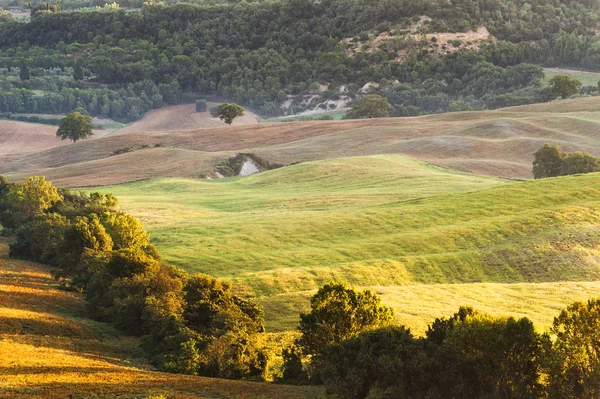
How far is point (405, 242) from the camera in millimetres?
70125

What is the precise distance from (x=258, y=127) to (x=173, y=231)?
8710 centimetres

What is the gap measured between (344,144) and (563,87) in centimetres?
7067

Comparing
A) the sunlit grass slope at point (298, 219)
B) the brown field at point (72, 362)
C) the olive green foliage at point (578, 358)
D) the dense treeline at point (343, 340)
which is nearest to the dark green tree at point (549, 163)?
the sunlit grass slope at point (298, 219)

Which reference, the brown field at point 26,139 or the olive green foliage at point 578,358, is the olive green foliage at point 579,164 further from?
the brown field at point 26,139

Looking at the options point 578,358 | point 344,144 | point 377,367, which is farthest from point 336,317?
point 344,144

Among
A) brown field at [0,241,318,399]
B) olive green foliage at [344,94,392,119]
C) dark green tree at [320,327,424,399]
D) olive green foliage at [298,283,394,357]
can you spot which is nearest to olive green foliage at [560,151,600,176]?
brown field at [0,241,318,399]

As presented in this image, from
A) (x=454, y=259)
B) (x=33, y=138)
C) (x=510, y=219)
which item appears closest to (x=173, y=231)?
(x=454, y=259)

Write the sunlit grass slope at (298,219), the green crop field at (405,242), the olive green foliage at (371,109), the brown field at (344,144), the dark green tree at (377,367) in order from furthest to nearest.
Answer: the olive green foliage at (371,109)
the brown field at (344,144)
the sunlit grass slope at (298,219)
the green crop field at (405,242)
the dark green tree at (377,367)

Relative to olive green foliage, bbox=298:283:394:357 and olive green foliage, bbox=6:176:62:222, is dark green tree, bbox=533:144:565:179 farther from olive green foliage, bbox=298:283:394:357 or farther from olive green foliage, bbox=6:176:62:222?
olive green foliage, bbox=298:283:394:357

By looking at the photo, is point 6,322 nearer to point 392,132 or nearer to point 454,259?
point 454,259

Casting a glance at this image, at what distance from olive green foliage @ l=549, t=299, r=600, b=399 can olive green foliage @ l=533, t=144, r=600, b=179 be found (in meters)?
76.5

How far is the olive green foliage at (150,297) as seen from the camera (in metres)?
40.5

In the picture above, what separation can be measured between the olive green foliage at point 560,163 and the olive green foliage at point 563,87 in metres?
80.9

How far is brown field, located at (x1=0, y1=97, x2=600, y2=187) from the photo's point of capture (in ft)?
401
